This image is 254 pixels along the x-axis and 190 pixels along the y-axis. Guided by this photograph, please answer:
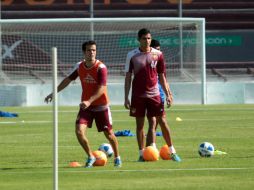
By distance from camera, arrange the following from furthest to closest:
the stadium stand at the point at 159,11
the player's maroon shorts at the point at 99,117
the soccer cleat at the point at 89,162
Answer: the stadium stand at the point at 159,11 < the player's maroon shorts at the point at 99,117 < the soccer cleat at the point at 89,162

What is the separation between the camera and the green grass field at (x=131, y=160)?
44.0 feet

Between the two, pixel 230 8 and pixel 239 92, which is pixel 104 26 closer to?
pixel 239 92

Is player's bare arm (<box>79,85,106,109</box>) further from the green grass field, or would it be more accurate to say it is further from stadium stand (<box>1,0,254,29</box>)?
stadium stand (<box>1,0,254,29</box>)

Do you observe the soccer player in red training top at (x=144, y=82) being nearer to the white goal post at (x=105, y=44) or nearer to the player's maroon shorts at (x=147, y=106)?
the player's maroon shorts at (x=147, y=106)

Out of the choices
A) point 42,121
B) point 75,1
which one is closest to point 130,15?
point 75,1

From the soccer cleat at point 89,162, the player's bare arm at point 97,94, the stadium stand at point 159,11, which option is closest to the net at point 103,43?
the stadium stand at point 159,11

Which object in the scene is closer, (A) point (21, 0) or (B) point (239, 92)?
(B) point (239, 92)

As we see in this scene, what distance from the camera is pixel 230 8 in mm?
57031

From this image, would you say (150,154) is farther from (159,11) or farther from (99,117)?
(159,11)

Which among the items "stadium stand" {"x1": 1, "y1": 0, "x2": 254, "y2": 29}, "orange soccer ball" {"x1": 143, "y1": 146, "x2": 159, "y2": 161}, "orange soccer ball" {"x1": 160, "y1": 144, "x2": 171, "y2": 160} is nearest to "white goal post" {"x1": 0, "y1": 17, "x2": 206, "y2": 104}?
"stadium stand" {"x1": 1, "y1": 0, "x2": 254, "y2": 29}

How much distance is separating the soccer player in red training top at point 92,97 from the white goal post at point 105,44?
75.0ft

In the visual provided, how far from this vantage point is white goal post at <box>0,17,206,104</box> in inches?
1582

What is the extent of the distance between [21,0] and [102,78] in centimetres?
4003

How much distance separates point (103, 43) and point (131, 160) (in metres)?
25.9
